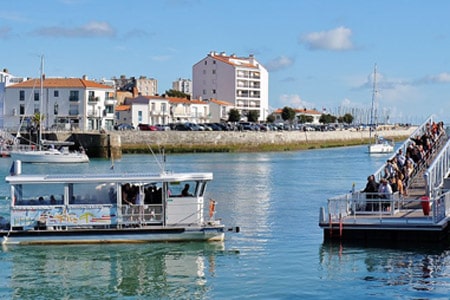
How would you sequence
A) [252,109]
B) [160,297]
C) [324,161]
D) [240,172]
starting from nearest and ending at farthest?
1. [160,297]
2. [240,172]
3. [324,161]
4. [252,109]

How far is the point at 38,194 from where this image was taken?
24.7 meters

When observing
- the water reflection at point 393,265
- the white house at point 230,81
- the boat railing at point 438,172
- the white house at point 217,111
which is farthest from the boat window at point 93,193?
the white house at point 230,81

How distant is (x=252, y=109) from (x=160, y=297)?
13283 centimetres

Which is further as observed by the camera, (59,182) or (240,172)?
(240,172)

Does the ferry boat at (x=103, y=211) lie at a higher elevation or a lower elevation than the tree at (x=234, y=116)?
lower

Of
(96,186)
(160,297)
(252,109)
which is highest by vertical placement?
(252,109)

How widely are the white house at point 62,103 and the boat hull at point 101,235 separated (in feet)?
264

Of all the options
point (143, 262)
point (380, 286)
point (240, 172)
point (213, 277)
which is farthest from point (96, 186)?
point (240, 172)

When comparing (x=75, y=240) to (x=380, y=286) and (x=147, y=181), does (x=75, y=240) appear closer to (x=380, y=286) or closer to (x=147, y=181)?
(x=147, y=181)

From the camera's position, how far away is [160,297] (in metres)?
19.3

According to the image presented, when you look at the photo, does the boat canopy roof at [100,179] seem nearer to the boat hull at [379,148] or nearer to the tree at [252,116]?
the boat hull at [379,148]

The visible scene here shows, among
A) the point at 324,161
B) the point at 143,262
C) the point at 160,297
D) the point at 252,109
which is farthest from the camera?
the point at 252,109

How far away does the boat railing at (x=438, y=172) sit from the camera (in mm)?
26630

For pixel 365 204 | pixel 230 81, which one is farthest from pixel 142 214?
pixel 230 81
